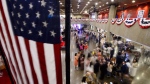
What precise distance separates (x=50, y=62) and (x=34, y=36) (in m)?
0.44

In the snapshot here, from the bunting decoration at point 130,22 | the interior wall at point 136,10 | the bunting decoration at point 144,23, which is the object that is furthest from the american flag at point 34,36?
the interior wall at point 136,10

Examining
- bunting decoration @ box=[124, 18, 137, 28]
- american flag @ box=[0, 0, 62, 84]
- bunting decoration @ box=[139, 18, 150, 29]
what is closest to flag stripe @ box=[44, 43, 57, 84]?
american flag @ box=[0, 0, 62, 84]

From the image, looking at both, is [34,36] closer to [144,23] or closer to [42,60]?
[42,60]

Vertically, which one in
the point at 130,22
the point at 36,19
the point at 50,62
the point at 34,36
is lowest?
the point at 50,62

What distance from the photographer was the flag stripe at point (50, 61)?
1706mm

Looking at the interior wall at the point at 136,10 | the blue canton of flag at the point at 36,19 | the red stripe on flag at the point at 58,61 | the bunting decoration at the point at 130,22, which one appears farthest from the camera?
the interior wall at the point at 136,10

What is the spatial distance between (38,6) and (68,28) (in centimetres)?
48

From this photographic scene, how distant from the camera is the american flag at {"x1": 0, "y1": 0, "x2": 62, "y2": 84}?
157 centimetres

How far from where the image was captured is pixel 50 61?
1758 millimetres

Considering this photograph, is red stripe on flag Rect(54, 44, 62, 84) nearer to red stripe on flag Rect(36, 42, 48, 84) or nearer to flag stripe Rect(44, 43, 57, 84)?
flag stripe Rect(44, 43, 57, 84)

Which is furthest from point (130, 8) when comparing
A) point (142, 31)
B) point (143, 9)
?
point (142, 31)

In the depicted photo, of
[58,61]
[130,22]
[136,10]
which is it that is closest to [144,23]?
[130,22]

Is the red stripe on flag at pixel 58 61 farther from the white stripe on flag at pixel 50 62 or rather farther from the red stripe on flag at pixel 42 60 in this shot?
the red stripe on flag at pixel 42 60

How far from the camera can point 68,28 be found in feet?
5.26
